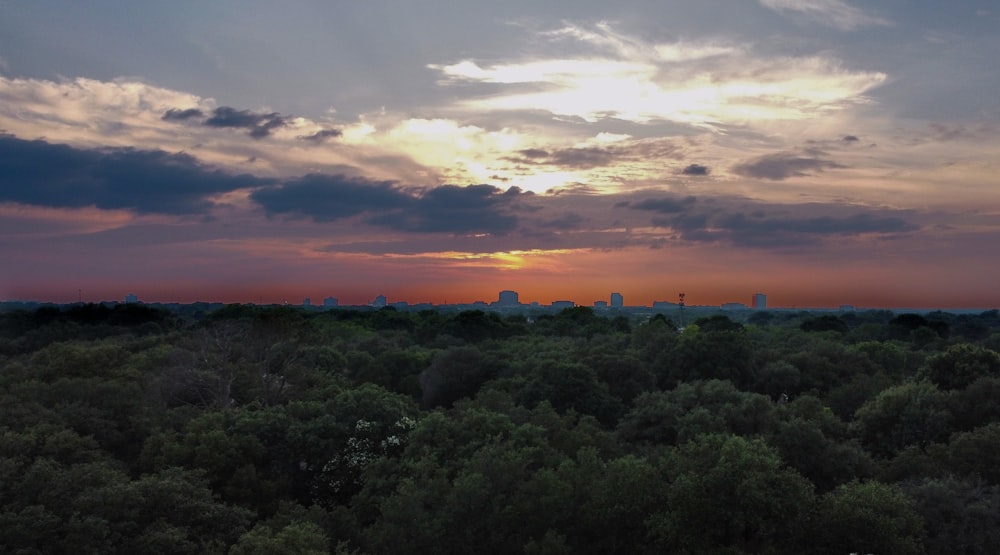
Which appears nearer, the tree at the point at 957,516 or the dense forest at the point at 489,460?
the dense forest at the point at 489,460

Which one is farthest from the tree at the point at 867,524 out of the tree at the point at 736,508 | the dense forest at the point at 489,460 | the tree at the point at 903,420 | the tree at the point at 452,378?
the tree at the point at 452,378

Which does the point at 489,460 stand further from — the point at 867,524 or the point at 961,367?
the point at 961,367

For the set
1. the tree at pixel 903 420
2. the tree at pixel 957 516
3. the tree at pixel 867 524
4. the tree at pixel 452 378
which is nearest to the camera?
the tree at pixel 867 524

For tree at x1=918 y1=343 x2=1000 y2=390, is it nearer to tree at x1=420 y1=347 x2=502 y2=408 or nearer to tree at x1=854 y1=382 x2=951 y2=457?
tree at x1=854 y1=382 x2=951 y2=457

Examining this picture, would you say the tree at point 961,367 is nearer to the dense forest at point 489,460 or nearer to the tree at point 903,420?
the dense forest at point 489,460

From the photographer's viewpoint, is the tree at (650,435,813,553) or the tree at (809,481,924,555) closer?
the tree at (809,481,924,555)

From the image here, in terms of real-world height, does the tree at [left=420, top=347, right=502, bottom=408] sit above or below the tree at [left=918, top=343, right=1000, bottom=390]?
below


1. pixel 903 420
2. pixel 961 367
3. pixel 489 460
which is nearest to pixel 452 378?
pixel 489 460

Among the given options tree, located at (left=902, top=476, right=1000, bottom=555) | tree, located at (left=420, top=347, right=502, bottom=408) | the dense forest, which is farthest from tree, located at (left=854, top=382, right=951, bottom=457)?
tree, located at (left=420, top=347, right=502, bottom=408)

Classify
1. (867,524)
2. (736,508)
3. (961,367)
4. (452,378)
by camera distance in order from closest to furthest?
(867,524), (736,508), (961,367), (452,378)

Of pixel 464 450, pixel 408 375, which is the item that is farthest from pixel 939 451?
pixel 408 375
